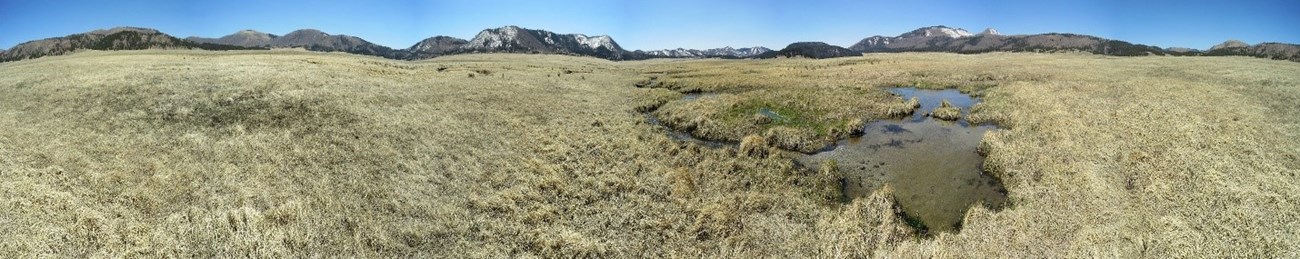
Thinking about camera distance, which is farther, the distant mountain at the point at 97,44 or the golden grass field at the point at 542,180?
the distant mountain at the point at 97,44

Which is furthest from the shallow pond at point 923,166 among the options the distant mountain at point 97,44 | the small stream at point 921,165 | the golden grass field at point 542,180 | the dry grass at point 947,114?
the distant mountain at point 97,44

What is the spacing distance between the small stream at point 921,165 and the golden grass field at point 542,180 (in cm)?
104

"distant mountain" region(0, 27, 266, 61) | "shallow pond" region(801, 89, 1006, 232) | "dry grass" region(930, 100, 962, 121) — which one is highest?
"distant mountain" region(0, 27, 266, 61)

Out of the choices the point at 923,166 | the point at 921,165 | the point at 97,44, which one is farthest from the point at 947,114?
the point at 97,44

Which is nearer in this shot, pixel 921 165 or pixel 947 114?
pixel 921 165

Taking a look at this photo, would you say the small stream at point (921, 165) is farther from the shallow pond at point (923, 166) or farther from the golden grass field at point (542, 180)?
the golden grass field at point (542, 180)

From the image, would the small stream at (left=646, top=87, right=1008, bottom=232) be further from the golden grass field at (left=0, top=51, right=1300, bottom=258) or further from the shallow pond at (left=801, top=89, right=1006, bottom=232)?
the golden grass field at (left=0, top=51, right=1300, bottom=258)

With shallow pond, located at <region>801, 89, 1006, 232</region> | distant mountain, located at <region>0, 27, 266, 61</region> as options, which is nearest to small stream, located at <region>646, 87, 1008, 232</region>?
shallow pond, located at <region>801, 89, 1006, 232</region>

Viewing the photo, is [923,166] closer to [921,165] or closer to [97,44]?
[921,165]

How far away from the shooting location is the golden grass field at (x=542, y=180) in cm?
1528

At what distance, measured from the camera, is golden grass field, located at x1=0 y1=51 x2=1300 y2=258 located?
1528 centimetres

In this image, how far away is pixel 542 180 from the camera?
71.5 ft

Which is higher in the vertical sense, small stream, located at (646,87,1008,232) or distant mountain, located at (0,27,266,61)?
distant mountain, located at (0,27,266,61)

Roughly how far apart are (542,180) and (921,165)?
1839 cm
